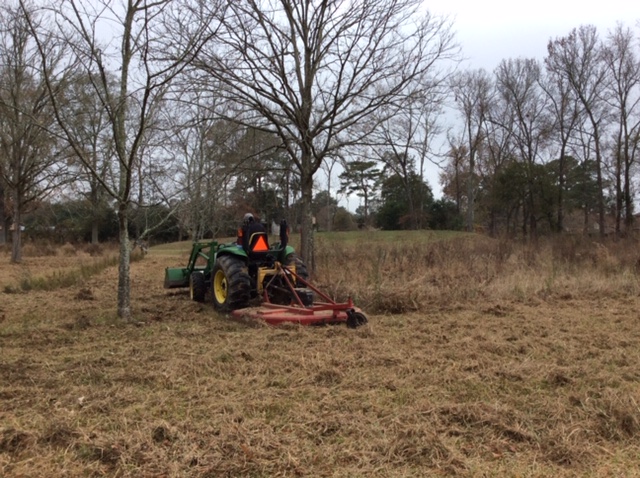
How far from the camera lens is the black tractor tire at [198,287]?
9.59 metres

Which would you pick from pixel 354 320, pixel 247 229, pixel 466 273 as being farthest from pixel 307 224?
pixel 354 320

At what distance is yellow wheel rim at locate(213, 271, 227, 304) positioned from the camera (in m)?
8.66

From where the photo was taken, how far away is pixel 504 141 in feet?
141

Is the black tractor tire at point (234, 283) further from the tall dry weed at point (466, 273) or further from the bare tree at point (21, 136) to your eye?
the bare tree at point (21, 136)

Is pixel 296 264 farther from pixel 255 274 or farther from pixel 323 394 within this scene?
pixel 323 394

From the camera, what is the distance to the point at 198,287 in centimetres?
959

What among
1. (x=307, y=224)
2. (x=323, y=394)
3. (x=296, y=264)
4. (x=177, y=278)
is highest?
(x=307, y=224)

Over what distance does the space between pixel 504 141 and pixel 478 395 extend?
42366 millimetres

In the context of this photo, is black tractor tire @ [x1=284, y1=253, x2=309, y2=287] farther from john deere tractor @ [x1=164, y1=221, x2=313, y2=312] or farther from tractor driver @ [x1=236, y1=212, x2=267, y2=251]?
tractor driver @ [x1=236, y1=212, x2=267, y2=251]

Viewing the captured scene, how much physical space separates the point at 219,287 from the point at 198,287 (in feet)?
3.12

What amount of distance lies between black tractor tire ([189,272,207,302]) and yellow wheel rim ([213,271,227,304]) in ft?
2.97

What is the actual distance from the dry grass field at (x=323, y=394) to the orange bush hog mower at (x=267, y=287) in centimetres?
31

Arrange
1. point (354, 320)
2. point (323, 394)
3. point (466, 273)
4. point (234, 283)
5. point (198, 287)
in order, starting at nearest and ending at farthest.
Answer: point (323, 394)
point (354, 320)
point (234, 283)
point (198, 287)
point (466, 273)

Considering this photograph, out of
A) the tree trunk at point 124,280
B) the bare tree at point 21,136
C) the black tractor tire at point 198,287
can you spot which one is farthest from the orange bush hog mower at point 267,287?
the bare tree at point 21,136
